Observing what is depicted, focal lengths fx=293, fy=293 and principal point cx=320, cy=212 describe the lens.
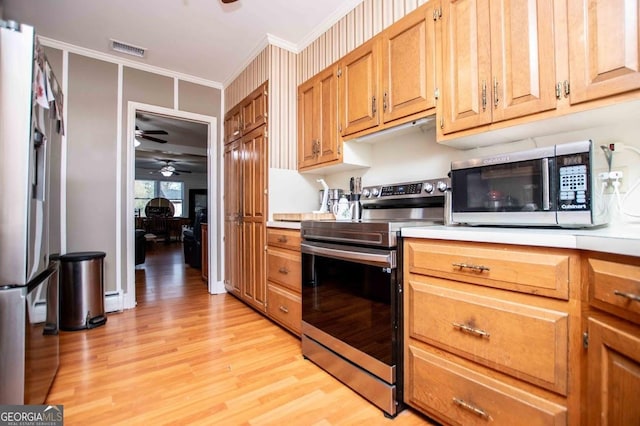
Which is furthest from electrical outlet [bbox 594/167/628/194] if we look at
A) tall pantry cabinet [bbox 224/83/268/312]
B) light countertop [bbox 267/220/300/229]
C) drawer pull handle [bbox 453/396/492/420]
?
tall pantry cabinet [bbox 224/83/268/312]

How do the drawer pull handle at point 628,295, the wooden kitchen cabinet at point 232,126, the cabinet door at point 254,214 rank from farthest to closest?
the wooden kitchen cabinet at point 232,126 → the cabinet door at point 254,214 → the drawer pull handle at point 628,295

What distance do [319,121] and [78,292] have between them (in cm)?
257

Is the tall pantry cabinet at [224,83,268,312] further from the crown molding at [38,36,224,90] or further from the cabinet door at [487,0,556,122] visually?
the cabinet door at [487,0,556,122]

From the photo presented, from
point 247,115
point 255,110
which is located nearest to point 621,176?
point 255,110

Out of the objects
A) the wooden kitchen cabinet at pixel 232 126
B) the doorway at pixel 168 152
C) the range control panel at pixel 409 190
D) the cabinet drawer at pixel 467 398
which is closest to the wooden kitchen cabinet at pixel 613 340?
the cabinet drawer at pixel 467 398

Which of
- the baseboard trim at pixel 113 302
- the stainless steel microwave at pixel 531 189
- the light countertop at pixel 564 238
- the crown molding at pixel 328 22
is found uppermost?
the crown molding at pixel 328 22

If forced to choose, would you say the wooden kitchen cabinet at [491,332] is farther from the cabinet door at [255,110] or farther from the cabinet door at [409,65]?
the cabinet door at [255,110]

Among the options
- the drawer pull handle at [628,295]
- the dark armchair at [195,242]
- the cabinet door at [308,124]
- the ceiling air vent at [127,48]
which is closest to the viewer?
the drawer pull handle at [628,295]

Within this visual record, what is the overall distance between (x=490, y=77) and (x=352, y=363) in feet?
5.31

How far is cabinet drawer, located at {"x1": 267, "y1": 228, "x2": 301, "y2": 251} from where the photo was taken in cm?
222

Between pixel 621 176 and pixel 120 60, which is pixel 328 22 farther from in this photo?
pixel 120 60

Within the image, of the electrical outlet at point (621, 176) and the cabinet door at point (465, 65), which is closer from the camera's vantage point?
the electrical outlet at point (621, 176)

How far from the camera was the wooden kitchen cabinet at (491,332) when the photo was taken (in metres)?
0.96

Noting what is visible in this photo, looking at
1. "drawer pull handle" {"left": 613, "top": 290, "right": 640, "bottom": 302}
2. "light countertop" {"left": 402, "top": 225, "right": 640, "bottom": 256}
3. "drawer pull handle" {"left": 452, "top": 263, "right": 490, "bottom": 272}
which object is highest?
"light countertop" {"left": 402, "top": 225, "right": 640, "bottom": 256}
